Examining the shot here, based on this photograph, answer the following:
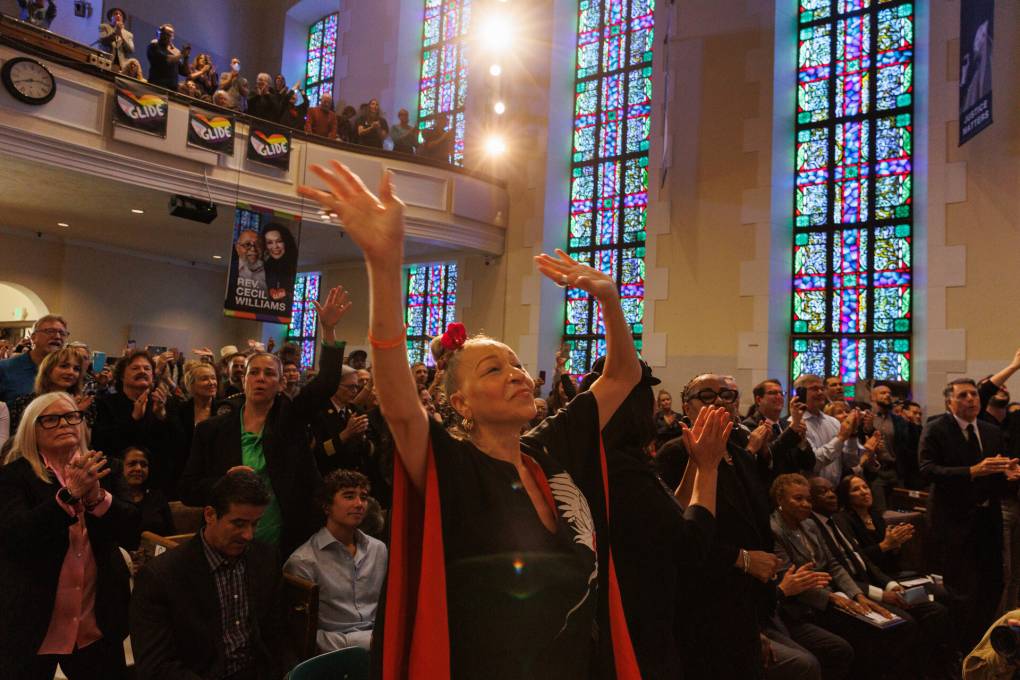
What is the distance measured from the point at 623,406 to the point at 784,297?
736cm

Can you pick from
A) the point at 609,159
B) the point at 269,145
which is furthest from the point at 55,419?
the point at 609,159

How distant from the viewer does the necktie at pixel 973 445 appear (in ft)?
13.9

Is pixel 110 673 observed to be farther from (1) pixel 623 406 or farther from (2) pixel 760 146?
(2) pixel 760 146

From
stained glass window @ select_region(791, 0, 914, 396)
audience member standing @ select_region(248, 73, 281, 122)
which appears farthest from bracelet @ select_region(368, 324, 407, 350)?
audience member standing @ select_region(248, 73, 281, 122)

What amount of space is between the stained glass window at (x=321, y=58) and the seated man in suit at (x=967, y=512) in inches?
486

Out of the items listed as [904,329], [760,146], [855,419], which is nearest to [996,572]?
[855,419]

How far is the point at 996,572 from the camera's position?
423cm

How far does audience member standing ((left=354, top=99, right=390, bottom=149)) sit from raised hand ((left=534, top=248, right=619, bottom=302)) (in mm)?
8720

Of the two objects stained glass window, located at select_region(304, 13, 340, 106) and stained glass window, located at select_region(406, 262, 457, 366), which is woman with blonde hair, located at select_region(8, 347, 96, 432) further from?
stained glass window, located at select_region(304, 13, 340, 106)

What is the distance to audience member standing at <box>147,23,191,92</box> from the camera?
8328 millimetres

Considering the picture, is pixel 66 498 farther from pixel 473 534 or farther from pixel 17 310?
pixel 17 310

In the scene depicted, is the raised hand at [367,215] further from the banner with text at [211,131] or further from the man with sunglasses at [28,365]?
the banner with text at [211,131]

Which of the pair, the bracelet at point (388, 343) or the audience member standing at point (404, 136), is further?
the audience member standing at point (404, 136)

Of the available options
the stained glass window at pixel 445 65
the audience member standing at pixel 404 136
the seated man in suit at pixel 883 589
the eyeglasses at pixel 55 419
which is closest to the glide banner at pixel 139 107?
the audience member standing at pixel 404 136
